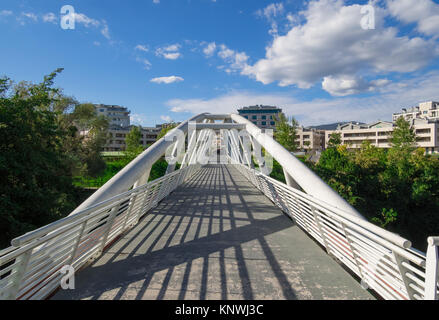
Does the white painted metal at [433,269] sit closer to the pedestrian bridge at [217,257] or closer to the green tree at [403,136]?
the pedestrian bridge at [217,257]

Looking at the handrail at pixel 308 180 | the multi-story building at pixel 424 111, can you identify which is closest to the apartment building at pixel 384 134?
the multi-story building at pixel 424 111

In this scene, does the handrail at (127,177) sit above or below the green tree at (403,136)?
below

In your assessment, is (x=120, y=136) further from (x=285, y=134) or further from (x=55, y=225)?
(x=55, y=225)

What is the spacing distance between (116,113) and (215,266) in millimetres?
90253

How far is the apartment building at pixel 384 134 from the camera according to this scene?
50.6m

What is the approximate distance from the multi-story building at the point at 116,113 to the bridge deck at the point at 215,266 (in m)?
84.7

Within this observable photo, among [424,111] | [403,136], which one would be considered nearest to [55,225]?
[403,136]

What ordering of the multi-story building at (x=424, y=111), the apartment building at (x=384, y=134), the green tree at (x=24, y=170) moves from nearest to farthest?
the green tree at (x=24, y=170)
the apartment building at (x=384, y=134)
the multi-story building at (x=424, y=111)

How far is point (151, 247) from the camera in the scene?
386 cm

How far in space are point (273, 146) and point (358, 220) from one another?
428cm

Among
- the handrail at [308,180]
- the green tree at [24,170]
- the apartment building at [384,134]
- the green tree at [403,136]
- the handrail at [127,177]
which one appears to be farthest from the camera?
the apartment building at [384,134]

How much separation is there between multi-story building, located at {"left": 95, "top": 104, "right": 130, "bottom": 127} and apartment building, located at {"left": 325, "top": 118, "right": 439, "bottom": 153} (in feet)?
207
